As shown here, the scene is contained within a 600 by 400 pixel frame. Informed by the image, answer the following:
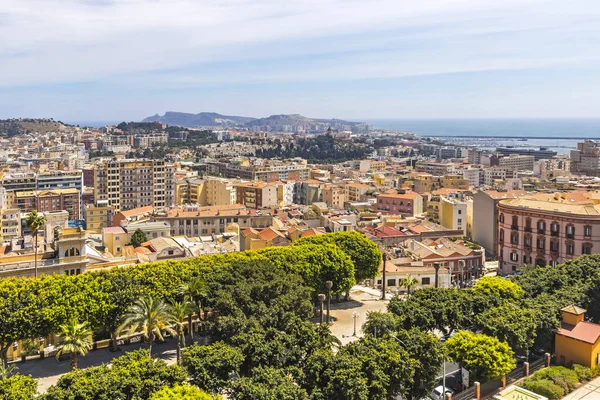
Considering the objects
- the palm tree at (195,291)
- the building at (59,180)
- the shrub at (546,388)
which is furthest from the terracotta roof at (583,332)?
the building at (59,180)

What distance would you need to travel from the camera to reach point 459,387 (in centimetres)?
2655

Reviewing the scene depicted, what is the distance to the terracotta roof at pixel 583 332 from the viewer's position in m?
28.5

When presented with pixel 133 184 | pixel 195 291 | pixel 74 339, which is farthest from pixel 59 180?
pixel 74 339

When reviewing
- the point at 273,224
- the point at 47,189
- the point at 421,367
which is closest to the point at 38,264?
the point at 421,367

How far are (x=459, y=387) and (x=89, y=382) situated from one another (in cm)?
1605

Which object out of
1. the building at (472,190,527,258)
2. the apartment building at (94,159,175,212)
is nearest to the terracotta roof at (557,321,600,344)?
the building at (472,190,527,258)

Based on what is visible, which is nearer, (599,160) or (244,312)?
(244,312)

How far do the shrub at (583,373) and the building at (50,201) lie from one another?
82264mm

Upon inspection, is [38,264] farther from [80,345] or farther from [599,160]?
[599,160]

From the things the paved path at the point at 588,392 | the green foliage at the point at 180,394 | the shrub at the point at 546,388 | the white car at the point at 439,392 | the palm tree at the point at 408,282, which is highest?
the green foliage at the point at 180,394

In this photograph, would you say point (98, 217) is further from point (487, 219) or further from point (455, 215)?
point (487, 219)

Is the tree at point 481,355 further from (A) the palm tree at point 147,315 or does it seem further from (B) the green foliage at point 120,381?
(A) the palm tree at point 147,315

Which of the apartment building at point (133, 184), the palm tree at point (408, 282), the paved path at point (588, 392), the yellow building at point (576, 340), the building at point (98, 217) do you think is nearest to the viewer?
the paved path at point (588, 392)

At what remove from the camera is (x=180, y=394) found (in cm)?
1917
